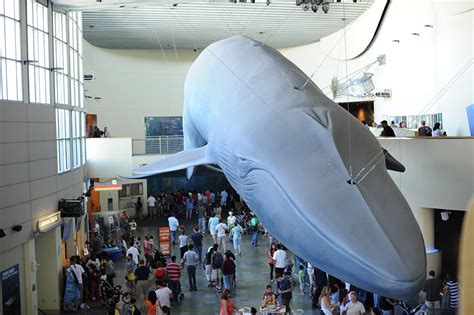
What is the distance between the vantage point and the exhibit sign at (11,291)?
480 inches

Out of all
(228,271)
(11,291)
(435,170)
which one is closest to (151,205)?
(228,271)

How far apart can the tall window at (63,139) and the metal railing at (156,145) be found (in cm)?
1033

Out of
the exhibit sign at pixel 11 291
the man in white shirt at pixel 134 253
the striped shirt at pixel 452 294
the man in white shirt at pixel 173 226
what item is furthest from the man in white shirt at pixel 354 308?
the man in white shirt at pixel 173 226

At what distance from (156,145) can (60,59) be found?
11.4 meters

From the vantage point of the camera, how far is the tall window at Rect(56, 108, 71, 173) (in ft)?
54.6

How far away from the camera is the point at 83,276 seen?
1499 cm

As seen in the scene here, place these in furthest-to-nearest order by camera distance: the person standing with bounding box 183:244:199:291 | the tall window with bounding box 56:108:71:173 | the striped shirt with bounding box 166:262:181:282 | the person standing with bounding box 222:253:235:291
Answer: the tall window with bounding box 56:108:71:173 < the person standing with bounding box 183:244:199:291 < the person standing with bounding box 222:253:235:291 < the striped shirt with bounding box 166:262:181:282

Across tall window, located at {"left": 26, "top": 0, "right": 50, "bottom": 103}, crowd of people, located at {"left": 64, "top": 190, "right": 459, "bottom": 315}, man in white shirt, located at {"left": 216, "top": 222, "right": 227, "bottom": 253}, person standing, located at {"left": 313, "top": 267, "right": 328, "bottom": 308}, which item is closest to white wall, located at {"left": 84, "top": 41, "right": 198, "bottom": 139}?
crowd of people, located at {"left": 64, "top": 190, "right": 459, "bottom": 315}

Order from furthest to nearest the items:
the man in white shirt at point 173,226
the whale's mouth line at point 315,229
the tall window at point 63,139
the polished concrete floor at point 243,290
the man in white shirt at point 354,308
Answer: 1. the man in white shirt at point 173,226
2. the tall window at point 63,139
3. the polished concrete floor at point 243,290
4. the man in white shirt at point 354,308
5. the whale's mouth line at point 315,229

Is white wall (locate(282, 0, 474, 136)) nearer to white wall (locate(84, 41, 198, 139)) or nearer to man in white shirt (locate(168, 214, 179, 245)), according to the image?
man in white shirt (locate(168, 214, 179, 245))

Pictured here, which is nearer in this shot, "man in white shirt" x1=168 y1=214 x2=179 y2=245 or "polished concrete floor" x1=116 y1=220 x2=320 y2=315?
"polished concrete floor" x1=116 y1=220 x2=320 y2=315

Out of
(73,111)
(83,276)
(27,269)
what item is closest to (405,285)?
(27,269)

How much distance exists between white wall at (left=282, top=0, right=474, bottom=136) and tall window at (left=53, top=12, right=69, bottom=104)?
12.4m

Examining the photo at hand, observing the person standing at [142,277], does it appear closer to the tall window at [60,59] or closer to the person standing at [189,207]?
the tall window at [60,59]
